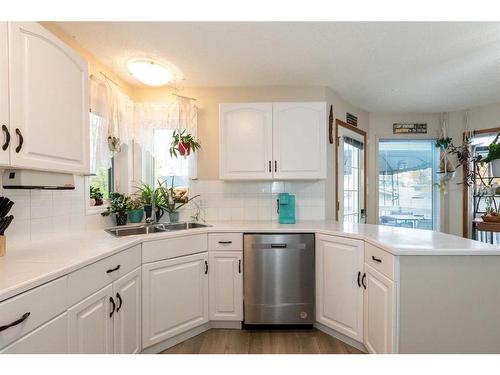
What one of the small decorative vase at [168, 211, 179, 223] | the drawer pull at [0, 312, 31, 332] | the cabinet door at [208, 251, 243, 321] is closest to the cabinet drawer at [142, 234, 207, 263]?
the cabinet door at [208, 251, 243, 321]

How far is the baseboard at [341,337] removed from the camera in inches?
77.2

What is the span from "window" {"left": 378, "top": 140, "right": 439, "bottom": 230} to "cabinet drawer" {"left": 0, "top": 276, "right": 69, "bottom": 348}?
3.89 m

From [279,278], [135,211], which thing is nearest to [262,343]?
[279,278]

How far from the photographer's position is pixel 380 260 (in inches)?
64.9

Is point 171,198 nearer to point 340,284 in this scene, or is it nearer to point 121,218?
point 121,218

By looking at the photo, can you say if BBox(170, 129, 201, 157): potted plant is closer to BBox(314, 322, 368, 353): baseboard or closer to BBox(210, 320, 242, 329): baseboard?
BBox(210, 320, 242, 329): baseboard

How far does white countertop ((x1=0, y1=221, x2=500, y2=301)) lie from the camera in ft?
3.33

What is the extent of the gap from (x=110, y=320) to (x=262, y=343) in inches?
46.1

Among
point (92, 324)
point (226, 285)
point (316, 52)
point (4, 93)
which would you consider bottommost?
point (226, 285)

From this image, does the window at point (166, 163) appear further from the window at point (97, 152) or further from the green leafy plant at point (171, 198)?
the window at point (97, 152)

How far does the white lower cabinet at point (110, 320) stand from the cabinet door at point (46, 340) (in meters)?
Answer: 0.04
